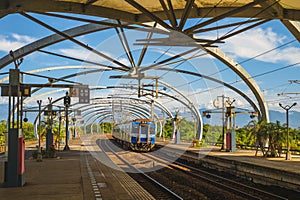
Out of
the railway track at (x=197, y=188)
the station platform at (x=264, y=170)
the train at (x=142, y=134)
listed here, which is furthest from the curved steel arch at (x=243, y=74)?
the railway track at (x=197, y=188)

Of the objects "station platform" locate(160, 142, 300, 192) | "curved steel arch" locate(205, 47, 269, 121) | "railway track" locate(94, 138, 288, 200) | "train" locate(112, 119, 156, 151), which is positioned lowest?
"railway track" locate(94, 138, 288, 200)

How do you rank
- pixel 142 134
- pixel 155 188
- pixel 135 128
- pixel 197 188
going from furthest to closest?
1. pixel 135 128
2. pixel 142 134
3. pixel 197 188
4. pixel 155 188

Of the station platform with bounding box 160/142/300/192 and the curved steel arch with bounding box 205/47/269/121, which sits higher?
the curved steel arch with bounding box 205/47/269/121

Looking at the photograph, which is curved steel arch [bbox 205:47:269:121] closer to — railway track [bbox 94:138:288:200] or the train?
the train

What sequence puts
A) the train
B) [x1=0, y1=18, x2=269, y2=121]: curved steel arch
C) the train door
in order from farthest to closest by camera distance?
the train → the train door → [x1=0, y1=18, x2=269, y2=121]: curved steel arch

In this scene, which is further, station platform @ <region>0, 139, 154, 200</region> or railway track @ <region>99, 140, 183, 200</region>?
railway track @ <region>99, 140, 183, 200</region>

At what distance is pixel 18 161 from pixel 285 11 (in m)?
11.1

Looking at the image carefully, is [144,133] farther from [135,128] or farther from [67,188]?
[67,188]

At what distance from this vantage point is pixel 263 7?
1513cm

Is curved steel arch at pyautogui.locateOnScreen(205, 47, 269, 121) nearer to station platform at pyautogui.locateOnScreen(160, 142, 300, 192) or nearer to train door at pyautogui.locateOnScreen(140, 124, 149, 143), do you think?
station platform at pyautogui.locateOnScreen(160, 142, 300, 192)

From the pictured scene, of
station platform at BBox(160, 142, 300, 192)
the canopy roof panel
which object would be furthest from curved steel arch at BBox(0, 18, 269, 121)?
the canopy roof panel

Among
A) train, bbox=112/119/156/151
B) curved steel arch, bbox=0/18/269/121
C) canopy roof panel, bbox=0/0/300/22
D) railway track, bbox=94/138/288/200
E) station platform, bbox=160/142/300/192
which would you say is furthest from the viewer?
train, bbox=112/119/156/151

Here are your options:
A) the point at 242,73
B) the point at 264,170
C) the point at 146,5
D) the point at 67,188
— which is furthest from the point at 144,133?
the point at 67,188

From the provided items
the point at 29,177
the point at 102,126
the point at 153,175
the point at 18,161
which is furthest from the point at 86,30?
the point at 102,126
